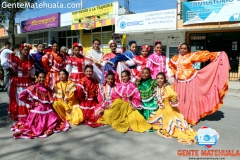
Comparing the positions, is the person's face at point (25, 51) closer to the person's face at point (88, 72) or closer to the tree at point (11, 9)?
the person's face at point (88, 72)

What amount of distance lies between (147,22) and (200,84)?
857cm

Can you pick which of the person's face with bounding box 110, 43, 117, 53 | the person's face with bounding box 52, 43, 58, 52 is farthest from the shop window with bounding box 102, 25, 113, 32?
the person's face with bounding box 52, 43, 58, 52

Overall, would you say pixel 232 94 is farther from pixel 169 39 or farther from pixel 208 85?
pixel 169 39

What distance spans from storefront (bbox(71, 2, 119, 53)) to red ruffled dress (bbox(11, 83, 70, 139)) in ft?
36.2

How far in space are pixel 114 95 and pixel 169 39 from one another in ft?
30.2

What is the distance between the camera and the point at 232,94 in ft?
26.5

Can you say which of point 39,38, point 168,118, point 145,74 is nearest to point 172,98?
point 168,118

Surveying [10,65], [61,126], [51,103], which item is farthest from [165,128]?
[10,65]

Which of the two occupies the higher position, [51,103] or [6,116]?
[51,103]

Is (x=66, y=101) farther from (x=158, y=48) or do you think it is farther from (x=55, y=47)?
(x=158, y=48)

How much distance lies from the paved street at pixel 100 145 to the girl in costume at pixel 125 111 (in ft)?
0.55

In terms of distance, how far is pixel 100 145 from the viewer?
3416mm

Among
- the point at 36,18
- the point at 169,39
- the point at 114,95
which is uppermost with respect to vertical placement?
the point at 36,18

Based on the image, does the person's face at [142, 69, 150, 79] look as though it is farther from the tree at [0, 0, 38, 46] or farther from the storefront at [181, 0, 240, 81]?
the tree at [0, 0, 38, 46]
